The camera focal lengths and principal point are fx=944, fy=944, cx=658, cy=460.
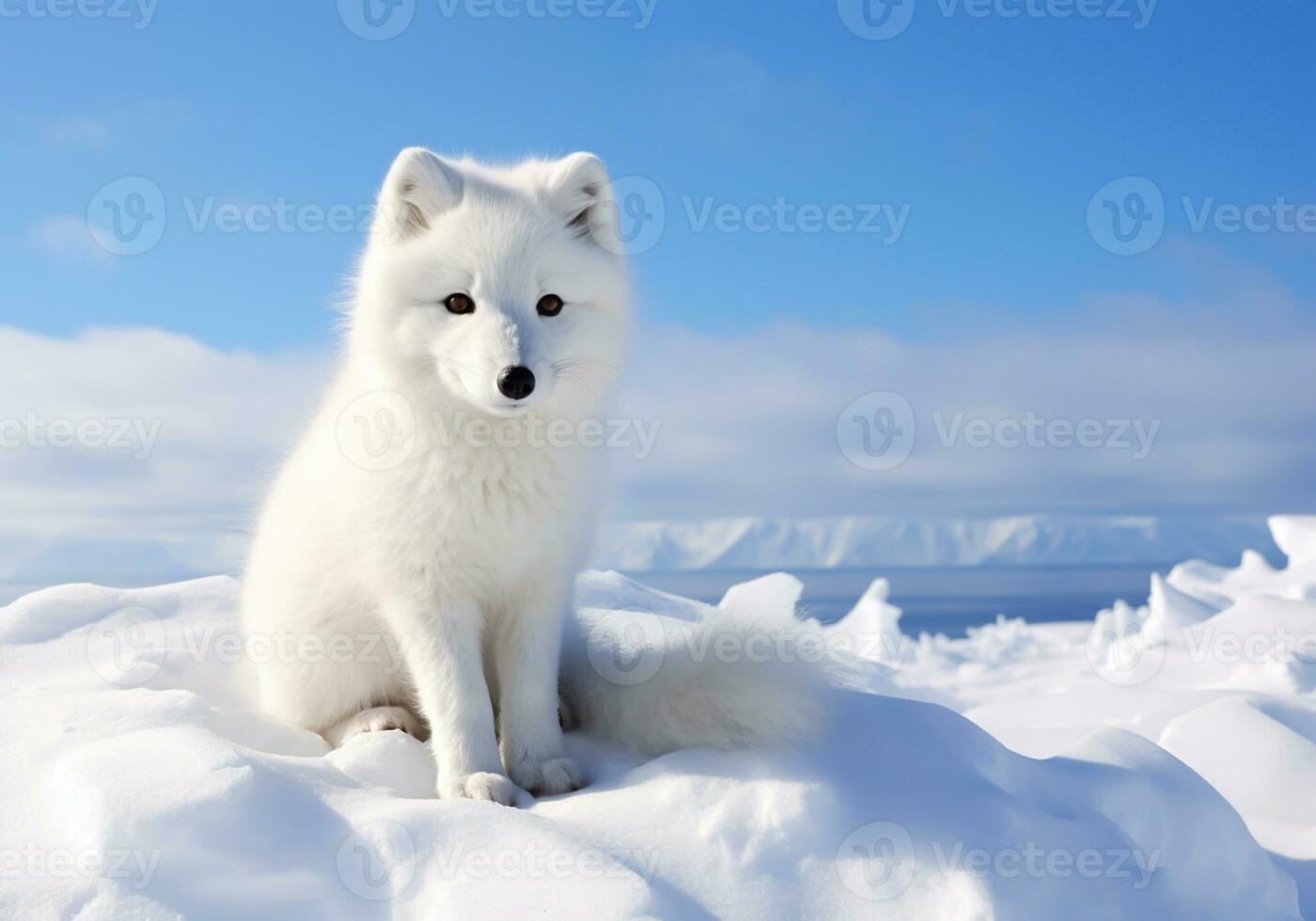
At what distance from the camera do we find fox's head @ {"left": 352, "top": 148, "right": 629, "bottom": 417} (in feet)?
8.38

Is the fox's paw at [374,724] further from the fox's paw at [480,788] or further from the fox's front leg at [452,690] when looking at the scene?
the fox's paw at [480,788]

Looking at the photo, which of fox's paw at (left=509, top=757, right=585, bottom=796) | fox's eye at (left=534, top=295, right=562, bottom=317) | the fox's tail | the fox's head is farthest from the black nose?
fox's paw at (left=509, top=757, right=585, bottom=796)

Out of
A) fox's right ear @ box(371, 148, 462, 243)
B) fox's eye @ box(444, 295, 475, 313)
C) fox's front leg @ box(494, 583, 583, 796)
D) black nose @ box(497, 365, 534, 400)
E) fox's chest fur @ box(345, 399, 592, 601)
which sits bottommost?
fox's front leg @ box(494, 583, 583, 796)

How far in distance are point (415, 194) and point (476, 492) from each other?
3.04 feet

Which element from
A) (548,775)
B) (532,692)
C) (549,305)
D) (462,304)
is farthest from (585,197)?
(548,775)

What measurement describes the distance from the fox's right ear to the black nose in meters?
0.67

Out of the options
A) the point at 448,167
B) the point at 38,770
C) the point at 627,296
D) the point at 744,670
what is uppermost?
the point at 448,167

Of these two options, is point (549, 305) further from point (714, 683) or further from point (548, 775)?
point (548, 775)

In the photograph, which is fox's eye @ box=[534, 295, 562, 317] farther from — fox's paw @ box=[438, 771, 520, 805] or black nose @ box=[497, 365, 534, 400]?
fox's paw @ box=[438, 771, 520, 805]

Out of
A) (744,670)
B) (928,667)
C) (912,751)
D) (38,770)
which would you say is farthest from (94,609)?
(928,667)

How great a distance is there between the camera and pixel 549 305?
2.71 m

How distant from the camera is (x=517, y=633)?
9.39ft

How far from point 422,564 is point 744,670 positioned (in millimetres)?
982

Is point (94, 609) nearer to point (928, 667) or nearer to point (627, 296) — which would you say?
point (627, 296)
